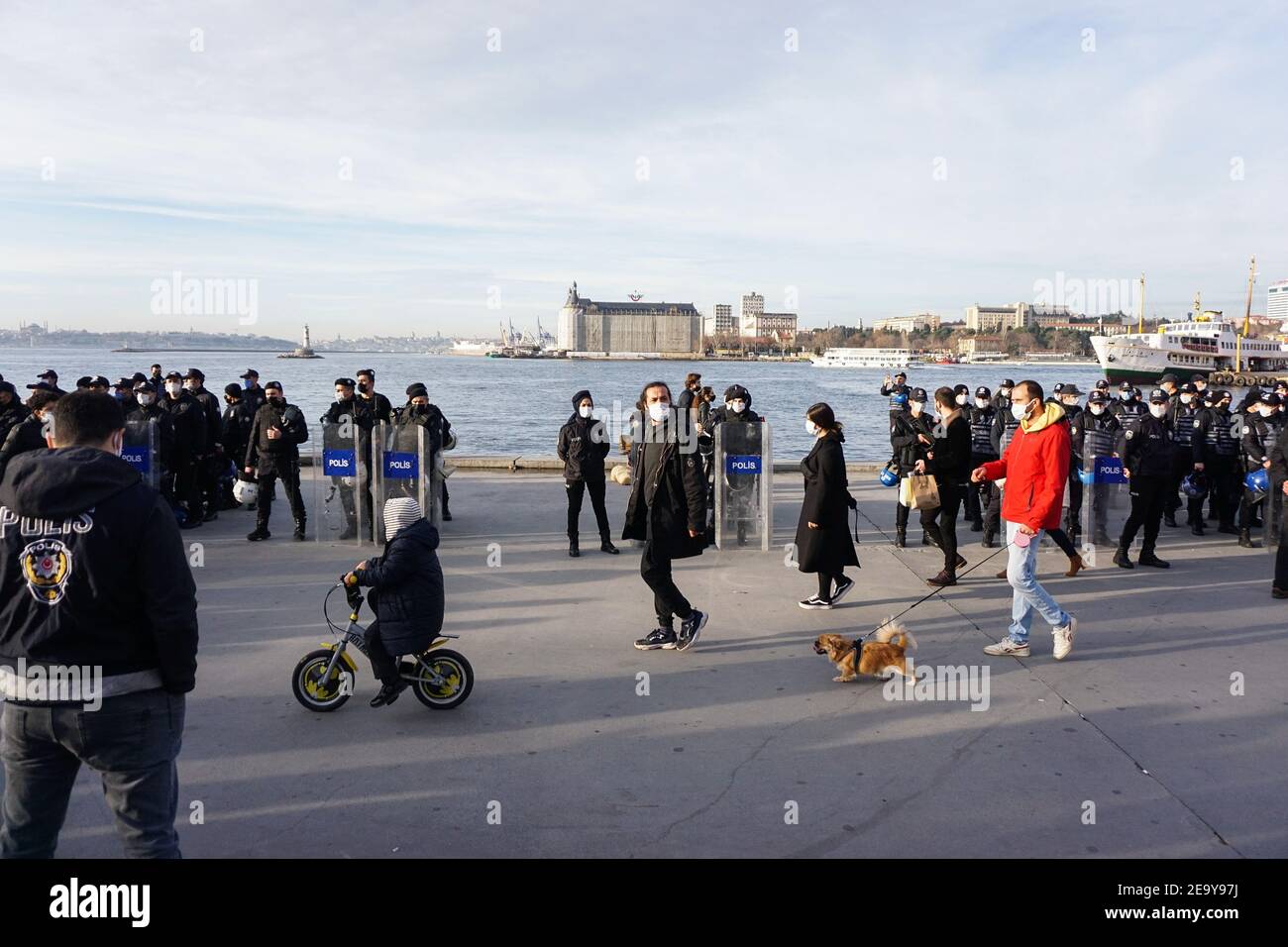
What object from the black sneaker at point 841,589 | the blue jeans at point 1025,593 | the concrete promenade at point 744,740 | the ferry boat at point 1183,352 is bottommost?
the concrete promenade at point 744,740

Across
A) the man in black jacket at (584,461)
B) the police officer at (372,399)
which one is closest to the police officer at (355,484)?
the police officer at (372,399)

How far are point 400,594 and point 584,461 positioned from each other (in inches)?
193

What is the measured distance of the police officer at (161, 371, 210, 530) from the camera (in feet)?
36.7

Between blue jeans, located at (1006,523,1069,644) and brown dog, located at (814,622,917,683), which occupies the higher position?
blue jeans, located at (1006,523,1069,644)

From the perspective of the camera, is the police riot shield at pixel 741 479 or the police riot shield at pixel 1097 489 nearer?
the police riot shield at pixel 741 479

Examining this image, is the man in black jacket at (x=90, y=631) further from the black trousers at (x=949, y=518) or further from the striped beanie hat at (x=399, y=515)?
the black trousers at (x=949, y=518)

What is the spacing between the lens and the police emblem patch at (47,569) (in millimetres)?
2910

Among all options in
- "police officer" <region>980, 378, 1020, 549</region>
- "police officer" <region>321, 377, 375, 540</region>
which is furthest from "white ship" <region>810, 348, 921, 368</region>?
"police officer" <region>321, 377, 375, 540</region>

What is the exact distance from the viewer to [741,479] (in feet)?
34.6

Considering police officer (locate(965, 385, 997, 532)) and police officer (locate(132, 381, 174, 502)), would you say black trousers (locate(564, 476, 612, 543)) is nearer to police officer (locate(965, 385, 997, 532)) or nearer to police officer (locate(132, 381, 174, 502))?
police officer (locate(965, 385, 997, 532))

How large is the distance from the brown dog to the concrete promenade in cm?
13

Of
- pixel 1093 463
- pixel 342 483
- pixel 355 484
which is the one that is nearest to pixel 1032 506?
pixel 1093 463

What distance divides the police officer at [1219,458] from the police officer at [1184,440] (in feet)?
0.22
